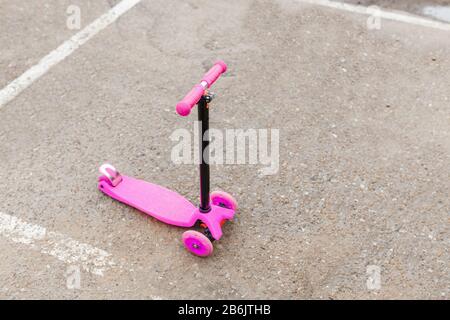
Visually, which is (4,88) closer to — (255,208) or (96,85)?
(96,85)

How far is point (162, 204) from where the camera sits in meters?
3.97

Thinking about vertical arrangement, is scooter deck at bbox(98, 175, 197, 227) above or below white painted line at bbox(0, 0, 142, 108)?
below

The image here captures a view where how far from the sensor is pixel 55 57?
5391 mm

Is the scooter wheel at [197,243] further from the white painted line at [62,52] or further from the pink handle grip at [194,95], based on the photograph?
the white painted line at [62,52]

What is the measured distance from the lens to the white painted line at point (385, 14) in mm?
5965

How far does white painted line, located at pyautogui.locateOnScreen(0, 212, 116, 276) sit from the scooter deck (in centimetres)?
45

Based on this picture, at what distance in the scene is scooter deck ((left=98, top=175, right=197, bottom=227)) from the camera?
152 inches

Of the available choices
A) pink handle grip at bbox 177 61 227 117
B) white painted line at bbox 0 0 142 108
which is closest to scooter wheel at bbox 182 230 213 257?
pink handle grip at bbox 177 61 227 117

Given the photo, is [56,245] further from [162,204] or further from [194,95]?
[194,95]

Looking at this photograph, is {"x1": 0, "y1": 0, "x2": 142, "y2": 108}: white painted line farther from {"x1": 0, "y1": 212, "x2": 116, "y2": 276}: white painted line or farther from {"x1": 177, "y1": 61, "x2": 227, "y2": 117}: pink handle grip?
{"x1": 177, "y1": 61, "x2": 227, "y2": 117}: pink handle grip

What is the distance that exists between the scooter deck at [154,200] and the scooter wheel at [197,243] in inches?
6.9

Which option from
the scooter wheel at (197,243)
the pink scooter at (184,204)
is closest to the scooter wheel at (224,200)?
the pink scooter at (184,204)

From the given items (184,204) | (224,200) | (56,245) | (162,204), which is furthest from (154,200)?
(56,245)
